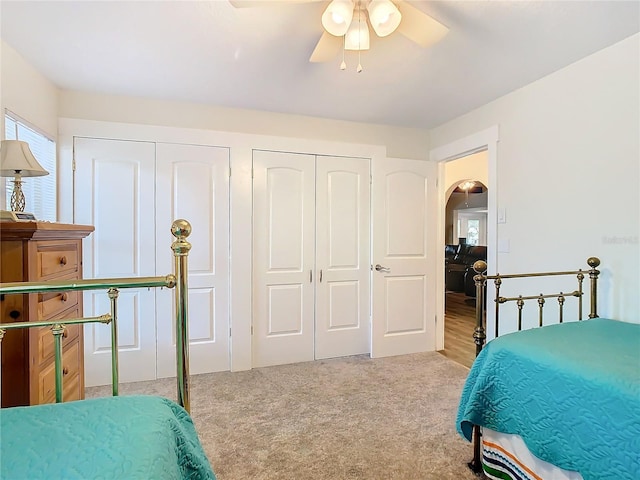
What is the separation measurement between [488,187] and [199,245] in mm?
2609

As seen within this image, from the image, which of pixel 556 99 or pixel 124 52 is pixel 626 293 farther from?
pixel 124 52

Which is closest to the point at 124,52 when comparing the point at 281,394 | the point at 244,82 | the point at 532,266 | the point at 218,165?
the point at 244,82

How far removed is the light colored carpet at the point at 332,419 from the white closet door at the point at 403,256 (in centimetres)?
30

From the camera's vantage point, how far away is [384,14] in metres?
1.44

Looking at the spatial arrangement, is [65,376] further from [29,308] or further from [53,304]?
[29,308]

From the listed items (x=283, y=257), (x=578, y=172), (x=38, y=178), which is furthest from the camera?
(x=283, y=257)

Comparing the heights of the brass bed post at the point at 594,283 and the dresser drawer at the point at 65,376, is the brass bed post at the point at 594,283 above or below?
above

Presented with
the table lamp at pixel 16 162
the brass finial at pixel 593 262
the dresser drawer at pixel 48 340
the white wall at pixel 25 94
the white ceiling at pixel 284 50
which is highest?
the white ceiling at pixel 284 50

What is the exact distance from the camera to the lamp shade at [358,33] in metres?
1.62

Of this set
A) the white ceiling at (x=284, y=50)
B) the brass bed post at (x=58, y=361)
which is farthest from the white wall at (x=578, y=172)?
the brass bed post at (x=58, y=361)

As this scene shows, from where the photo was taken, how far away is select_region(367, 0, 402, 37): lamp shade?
1.42m

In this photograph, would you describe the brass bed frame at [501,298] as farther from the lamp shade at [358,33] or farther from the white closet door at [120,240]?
the white closet door at [120,240]

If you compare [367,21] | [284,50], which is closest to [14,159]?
[284,50]

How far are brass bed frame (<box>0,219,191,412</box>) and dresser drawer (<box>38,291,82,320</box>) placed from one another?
0.21 metres
